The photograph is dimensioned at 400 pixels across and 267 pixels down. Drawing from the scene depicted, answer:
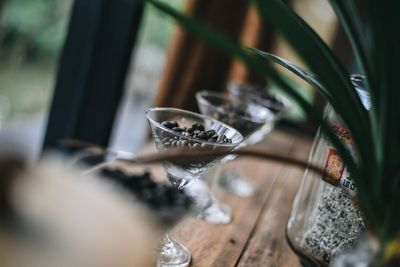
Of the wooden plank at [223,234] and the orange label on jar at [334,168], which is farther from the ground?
the orange label on jar at [334,168]

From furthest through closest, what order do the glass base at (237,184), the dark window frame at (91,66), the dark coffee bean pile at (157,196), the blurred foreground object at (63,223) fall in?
the dark window frame at (91,66)
the glass base at (237,184)
the dark coffee bean pile at (157,196)
the blurred foreground object at (63,223)

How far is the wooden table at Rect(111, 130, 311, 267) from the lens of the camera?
902 millimetres

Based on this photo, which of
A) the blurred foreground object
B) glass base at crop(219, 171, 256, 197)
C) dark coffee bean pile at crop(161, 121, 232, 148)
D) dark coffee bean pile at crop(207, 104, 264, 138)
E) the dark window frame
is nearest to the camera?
the blurred foreground object

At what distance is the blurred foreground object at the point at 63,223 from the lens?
1.61 feet

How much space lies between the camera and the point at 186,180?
80cm

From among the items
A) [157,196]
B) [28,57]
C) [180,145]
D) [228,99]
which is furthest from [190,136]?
[28,57]

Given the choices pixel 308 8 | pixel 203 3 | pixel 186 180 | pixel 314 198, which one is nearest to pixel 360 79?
pixel 314 198

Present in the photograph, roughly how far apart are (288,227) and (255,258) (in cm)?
8

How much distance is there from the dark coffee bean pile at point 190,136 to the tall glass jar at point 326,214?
172mm

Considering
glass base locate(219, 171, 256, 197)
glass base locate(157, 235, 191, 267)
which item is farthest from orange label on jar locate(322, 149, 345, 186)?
glass base locate(219, 171, 256, 197)

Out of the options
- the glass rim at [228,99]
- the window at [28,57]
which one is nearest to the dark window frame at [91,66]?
the window at [28,57]

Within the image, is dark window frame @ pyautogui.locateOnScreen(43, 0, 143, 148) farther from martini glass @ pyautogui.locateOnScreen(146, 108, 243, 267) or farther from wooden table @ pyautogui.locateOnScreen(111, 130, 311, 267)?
martini glass @ pyautogui.locateOnScreen(146, 108, 243, 267)

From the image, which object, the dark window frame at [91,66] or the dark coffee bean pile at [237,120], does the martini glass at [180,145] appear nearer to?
the dark coffee bean pile at [237,120]

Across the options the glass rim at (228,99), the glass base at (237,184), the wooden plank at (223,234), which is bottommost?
the wooden plank at (223,234)
